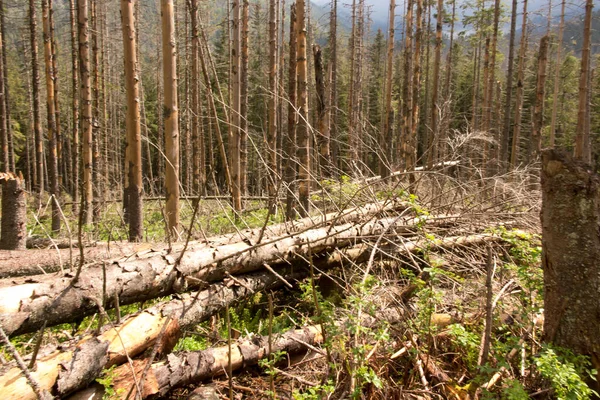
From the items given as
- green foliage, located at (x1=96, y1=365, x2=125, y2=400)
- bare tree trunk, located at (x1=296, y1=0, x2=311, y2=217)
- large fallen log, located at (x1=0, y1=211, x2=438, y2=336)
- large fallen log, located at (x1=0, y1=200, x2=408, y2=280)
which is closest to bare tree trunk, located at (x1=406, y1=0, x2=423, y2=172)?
bare tree trunk, located at (x1=296, y1=0, x2=311, y2=217)

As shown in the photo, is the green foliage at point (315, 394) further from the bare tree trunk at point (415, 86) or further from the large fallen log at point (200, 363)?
the bare tree trunk at point (415, 86)

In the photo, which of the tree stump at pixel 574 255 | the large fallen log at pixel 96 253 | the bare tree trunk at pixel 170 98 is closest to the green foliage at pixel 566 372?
the tree stump at pixel 574 255

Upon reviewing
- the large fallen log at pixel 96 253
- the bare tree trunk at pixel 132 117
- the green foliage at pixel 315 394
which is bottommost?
the green foliage at pixel 315 394

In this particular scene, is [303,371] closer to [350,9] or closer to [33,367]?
[33,367]

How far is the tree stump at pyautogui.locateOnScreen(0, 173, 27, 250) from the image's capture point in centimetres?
542

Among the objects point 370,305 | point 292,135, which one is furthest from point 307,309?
point 292,135

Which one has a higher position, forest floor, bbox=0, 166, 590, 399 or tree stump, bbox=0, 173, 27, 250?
tree stump, bbox=0, 173, 27, 250

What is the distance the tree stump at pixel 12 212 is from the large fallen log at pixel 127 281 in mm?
3780

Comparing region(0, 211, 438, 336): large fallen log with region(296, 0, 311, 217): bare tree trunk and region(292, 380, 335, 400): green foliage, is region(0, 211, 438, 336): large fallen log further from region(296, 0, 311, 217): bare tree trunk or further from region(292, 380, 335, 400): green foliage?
region(296, 0, 311, 217): bare tree trunk

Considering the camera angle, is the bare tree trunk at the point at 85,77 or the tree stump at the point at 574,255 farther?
the bare tree trunk at the point at 85,77

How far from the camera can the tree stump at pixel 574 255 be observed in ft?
7.39

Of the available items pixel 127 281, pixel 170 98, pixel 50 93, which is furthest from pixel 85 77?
pixel 127 281

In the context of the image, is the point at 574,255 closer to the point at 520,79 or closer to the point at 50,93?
the point at 50,93

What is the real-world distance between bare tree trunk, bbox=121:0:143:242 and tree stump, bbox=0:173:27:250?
1.58 metres
